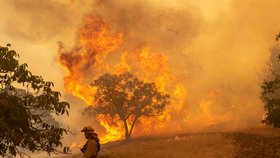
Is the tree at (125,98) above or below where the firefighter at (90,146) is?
above

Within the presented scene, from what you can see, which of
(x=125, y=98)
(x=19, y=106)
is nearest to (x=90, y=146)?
(x=19, y=106)

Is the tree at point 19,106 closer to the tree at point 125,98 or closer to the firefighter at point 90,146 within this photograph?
the firefighter at point 90,146

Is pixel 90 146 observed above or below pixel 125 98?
below

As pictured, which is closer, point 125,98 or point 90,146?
point 90,146

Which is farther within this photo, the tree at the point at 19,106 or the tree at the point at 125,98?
the tree at the point at 125,98

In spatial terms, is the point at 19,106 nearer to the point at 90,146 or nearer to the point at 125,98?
the point at 90,146

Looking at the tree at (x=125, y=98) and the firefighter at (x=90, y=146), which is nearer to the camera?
the firefighter at (x=90, y=146)

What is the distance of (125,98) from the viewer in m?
53.0

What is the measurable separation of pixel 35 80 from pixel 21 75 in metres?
0.49

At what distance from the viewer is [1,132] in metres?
9.28

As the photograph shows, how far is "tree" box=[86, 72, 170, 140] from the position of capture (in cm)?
5269

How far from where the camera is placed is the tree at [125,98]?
173ft

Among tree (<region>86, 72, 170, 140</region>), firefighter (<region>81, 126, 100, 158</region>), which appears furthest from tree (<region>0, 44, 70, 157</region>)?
tree (<region>86, 72, 170, 140</region>)

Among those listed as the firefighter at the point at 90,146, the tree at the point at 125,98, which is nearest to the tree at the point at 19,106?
the firefighter at the point at 90,146
